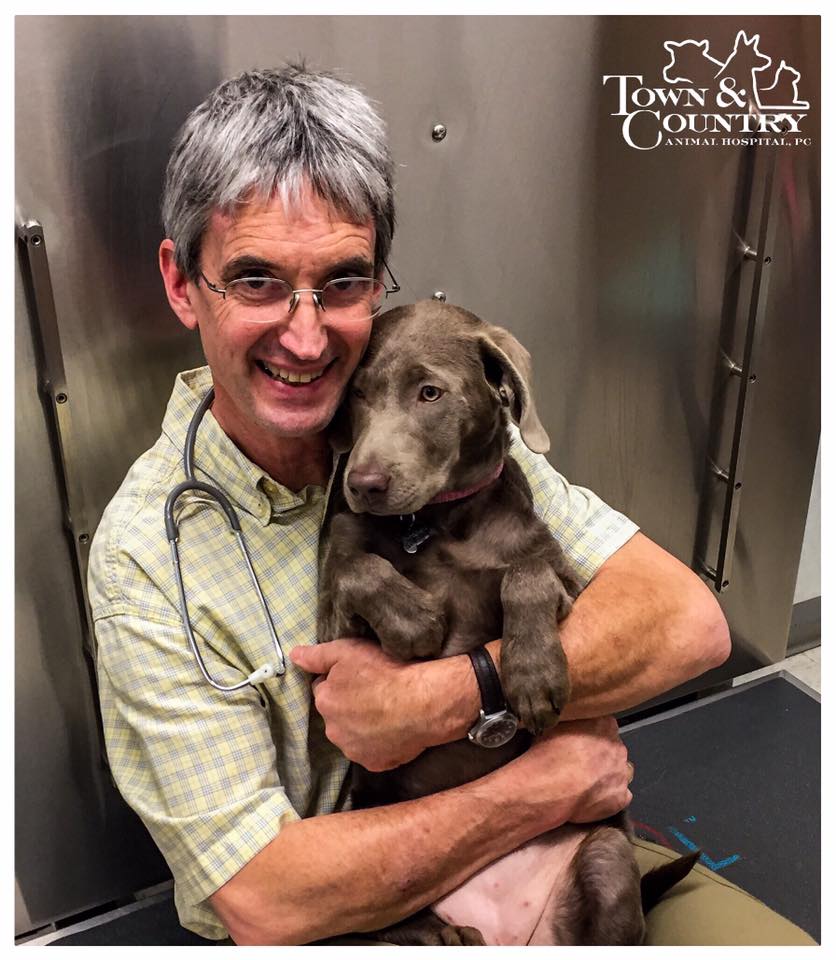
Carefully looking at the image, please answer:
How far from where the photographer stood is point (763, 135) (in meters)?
2.07

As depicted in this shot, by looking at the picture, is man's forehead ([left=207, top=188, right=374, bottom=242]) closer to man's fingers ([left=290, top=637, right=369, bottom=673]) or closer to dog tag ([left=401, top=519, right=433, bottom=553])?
dog tag ([left=401, top=519, right=433, bottom=553])

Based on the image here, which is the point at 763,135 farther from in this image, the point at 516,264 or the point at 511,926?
the point at 511,926

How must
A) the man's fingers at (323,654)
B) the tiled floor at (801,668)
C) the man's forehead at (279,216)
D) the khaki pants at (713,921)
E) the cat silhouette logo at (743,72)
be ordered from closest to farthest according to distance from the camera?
the man's forehead at (279,216), the man's fingers at (323,654), the khaki pants at (713,921), the cat silhouette logo at (743,72), the tiled floor at (801,668)

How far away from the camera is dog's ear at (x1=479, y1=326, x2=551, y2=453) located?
129 centimetres

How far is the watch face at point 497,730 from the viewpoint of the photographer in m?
1.28

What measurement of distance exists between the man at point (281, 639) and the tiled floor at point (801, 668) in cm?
130

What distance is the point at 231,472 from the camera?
1365 mm

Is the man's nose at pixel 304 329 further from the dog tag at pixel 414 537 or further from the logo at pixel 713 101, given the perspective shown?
the logo at pixel 713 101

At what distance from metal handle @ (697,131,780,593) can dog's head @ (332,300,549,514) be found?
3.51 ft

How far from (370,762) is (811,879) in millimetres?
1094

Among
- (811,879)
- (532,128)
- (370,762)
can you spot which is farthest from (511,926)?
(532,128)

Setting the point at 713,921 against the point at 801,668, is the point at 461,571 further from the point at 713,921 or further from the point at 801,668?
the point at 801,668

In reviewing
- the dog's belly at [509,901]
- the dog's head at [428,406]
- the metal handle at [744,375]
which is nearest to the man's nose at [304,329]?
the dog's head at [428,406]

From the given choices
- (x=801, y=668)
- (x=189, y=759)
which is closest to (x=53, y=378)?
(x=189, y=759)
